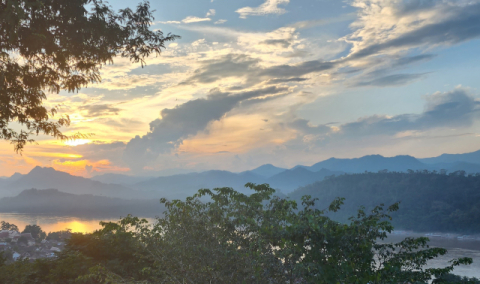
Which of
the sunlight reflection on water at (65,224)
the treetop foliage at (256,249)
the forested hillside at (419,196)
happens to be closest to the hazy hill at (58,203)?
the sunlight reflection on water at (65,224)

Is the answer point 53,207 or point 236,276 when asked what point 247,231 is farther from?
point 53,207

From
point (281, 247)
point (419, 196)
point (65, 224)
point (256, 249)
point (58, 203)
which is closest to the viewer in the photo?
point (281, 247)

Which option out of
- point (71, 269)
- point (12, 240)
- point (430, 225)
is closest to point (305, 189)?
point (430, 225)

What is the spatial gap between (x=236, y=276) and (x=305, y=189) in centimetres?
14368

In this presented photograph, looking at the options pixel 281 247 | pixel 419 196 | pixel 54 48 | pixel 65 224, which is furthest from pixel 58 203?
pixel 281 247

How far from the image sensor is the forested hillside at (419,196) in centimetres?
8400

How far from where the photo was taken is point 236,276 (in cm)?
712

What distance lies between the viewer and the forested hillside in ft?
276

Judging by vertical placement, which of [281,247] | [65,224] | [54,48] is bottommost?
[65,224]

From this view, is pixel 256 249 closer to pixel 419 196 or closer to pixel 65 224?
pixel 65 224

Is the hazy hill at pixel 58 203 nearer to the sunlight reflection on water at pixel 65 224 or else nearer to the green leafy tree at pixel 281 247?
the sunlight reflection on water at pixel 65 224

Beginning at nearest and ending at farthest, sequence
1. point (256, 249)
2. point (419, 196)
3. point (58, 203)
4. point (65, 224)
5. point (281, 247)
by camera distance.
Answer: point (281, 247) → point (256, 249) → point (65, 224) → point (419, 196) → point (58, 203)

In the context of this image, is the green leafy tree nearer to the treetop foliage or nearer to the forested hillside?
the treetop foliage

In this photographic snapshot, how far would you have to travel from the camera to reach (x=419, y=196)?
10312 cm
